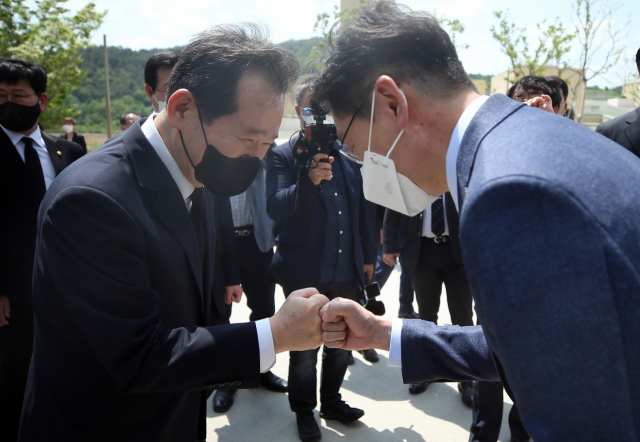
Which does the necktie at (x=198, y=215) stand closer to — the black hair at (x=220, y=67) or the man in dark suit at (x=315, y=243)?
the black hair at (x=220, y=67)

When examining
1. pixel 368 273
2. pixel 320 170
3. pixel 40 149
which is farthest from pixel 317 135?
pixel 40 149

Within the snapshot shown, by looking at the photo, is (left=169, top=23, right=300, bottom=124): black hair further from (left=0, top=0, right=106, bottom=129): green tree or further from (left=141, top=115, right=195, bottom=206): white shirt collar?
(left=0, top=0, right=106, bottom=129): green tree

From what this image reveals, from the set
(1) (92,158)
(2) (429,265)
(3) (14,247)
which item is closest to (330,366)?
(2) (429,265)

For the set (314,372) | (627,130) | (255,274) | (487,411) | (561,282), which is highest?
(561,282)

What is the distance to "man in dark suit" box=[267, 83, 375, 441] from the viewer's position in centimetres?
319

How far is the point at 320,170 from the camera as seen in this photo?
306 centimetres

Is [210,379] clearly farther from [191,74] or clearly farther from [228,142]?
[191,74]

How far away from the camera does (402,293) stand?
5207mm

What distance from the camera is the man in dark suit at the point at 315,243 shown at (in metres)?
3.19

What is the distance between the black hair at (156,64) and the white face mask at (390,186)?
2.54 m

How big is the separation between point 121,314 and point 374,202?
924 millimetres

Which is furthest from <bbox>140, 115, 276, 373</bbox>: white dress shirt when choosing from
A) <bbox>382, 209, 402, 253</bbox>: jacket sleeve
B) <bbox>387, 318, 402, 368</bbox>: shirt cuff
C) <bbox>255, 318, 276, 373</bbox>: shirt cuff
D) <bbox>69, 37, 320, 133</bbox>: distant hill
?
<bbox>69, 37, 320, 133</bbox>: distant hill

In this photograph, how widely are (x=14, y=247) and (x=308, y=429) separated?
2190 mm

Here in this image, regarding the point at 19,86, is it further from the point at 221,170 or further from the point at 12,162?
the point at 221,170
